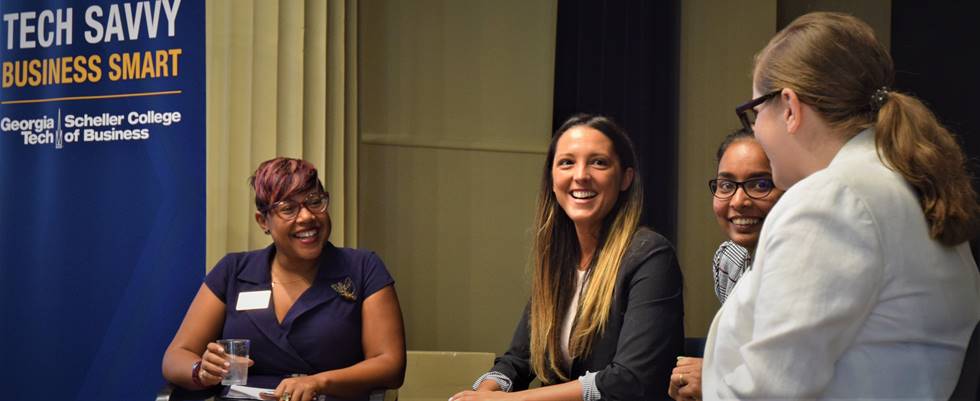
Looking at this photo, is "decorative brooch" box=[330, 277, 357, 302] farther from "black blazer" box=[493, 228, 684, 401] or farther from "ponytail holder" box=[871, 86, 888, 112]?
"ponytail holder" box=[871, 86, 888, 112]

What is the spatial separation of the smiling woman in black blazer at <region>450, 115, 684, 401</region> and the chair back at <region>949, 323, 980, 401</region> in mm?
1110

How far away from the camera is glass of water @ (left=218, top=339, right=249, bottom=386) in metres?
2.86

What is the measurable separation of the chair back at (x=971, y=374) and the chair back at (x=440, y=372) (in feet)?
9.75

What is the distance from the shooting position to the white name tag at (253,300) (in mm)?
3170

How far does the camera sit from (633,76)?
583 centimetres

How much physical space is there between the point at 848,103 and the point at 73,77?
3328mm

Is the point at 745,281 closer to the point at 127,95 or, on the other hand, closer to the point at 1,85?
the point at 127,95

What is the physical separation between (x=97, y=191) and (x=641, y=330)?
8.09 ft

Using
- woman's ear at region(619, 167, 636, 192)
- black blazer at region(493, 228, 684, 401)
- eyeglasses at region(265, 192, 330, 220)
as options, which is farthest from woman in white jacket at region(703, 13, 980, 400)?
eyeglasses at region(265, 192, 330, 220)

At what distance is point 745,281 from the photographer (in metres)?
1.48

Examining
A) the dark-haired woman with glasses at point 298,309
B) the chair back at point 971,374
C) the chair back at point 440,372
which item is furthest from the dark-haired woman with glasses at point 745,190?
the chair back at point 440,372

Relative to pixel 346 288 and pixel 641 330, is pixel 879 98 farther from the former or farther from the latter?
pixel 346 288

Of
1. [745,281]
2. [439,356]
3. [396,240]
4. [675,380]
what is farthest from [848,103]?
[396,240]

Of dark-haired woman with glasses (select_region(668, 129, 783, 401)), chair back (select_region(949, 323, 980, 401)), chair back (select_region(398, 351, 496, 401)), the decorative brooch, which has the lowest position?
chair back (select_region(398, 351, 496, 401))
